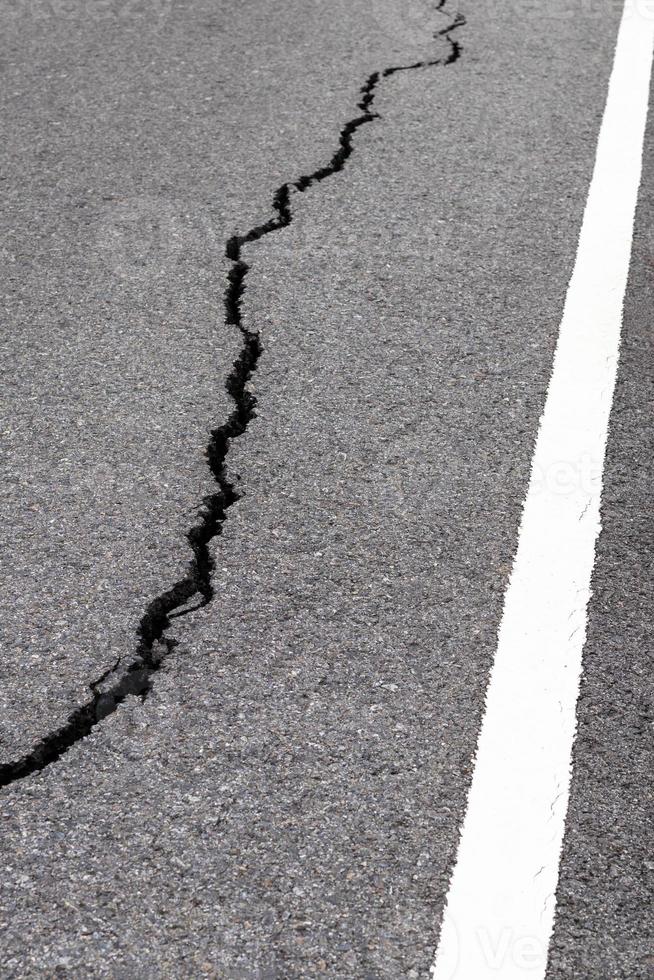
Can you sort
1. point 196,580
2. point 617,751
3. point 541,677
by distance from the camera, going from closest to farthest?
point 617,751 → point 541,677 → point 196,580

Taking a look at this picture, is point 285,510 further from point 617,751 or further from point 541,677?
point 617,751

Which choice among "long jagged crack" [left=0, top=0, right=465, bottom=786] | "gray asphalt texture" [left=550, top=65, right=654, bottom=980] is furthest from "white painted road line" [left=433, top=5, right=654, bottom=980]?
"long jagged crack" [left=0, top=0, right=465, bottom=786]

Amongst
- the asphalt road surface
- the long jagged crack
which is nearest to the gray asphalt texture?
the asphalt road surface

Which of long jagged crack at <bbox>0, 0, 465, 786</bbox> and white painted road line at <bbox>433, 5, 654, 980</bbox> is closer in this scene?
white painted road line at <bbox>433, 5, 654, 980</bbox>

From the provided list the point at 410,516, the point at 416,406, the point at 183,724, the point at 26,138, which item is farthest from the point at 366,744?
the point at 26,138

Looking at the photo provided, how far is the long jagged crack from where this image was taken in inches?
95.0

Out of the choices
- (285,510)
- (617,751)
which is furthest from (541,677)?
(285,510)

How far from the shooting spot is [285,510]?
9.96ft

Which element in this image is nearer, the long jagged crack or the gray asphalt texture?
the gray asphalt texture

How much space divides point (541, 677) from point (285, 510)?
82cm

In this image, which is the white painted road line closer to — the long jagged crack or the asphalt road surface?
the asphalt road surface

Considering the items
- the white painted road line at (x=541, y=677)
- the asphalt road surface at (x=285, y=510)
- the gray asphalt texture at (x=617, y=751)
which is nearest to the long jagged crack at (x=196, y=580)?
the asphalt road surface at (x=285, y=510)

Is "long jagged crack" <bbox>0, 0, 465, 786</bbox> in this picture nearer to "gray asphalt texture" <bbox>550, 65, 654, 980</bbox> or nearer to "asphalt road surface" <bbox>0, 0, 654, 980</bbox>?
"asphalt road surface" <bbox>0, 0, 654, 980</bbox>

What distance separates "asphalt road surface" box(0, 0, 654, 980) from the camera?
2.15 m
